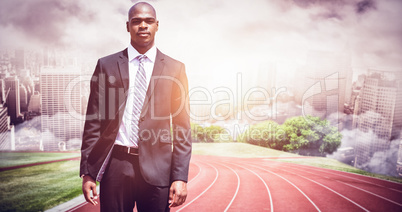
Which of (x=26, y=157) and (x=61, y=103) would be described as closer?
(x=61, y=103)

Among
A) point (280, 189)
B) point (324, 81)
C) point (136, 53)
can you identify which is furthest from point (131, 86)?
point (324, 81)

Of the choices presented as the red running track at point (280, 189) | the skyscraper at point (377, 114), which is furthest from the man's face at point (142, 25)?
the skyscraper at point (377, 114)

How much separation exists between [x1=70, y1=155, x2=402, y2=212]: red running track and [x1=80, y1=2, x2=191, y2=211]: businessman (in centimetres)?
159

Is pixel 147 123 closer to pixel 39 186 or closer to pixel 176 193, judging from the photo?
pixel 176 193

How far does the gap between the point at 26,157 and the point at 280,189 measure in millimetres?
4014

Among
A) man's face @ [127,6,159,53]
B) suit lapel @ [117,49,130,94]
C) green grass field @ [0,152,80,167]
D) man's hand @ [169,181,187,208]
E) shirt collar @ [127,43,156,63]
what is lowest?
green grass field @ [0,152,80,167]

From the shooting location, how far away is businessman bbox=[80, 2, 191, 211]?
152 centimetres

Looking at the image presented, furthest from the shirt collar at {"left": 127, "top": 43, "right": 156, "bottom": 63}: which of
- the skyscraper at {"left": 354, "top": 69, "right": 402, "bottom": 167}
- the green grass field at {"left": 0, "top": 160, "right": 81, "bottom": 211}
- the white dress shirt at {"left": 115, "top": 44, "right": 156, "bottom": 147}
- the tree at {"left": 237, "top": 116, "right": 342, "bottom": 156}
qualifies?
the skyscraper at {"left": 354, "top": 69, "right": 402, "bottom": 167}

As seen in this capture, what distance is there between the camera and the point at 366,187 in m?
3.35

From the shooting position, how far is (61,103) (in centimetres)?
391

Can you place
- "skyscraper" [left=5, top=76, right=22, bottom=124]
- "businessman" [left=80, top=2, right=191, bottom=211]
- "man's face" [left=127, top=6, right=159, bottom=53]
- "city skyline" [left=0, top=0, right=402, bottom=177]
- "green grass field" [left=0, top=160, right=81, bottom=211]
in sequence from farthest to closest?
1. "skyscraper" [left=5, top=76, right=22, bottom=124]
2. "city skyline" [left=0, top=0, right=402, bottom=177]
3. "green grass field" [left=0, top=160, right=81, bottom=211]
4. "man's face" [left=127, top=6, right=159, bottom=53]
5. "businessman" [left=80, top=2, right=191, bottom=211]

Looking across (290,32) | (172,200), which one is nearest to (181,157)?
(172,200)

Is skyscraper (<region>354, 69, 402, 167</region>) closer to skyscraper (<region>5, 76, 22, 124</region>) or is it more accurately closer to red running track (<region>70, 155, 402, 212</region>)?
red running track (<region>70, 155, 402, 212</region>)

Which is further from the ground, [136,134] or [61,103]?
[61,103]
